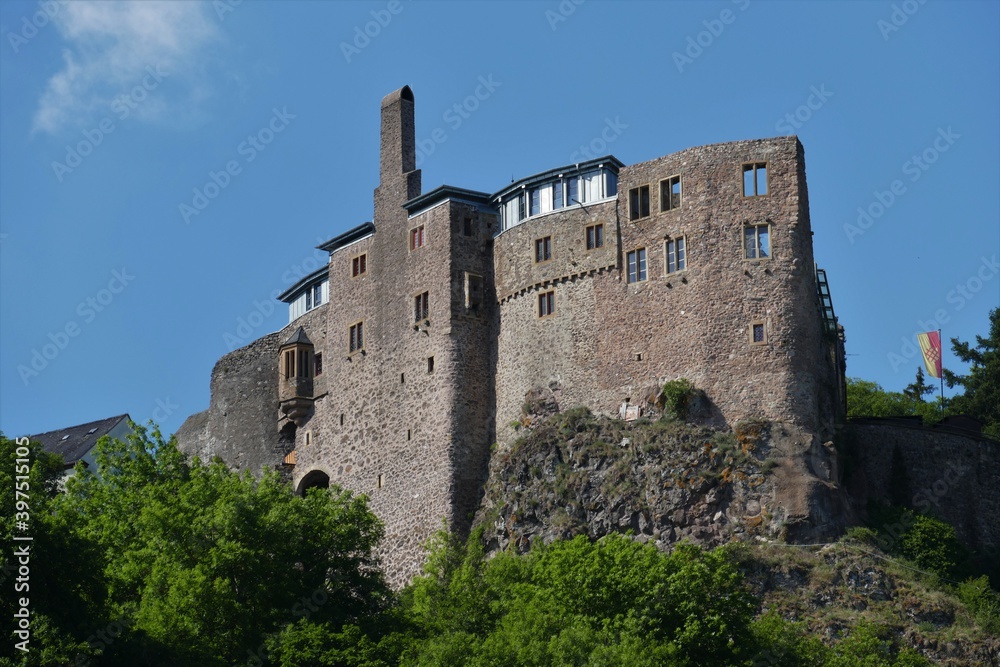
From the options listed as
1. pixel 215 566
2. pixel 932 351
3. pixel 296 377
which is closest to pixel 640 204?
pixel 296 377

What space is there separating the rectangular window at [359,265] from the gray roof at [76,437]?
80.7 feet

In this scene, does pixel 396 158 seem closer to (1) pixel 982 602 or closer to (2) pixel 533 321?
(2) pixel 533 321

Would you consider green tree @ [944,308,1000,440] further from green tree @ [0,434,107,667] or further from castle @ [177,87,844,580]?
green tree @ [0,434,107,667]

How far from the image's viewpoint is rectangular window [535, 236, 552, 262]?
81688mm

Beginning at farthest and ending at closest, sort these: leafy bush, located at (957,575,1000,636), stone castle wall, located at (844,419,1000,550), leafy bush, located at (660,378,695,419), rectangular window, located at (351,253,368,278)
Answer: rectangular window, located at (351,253,368,278)
stone castle wall, located at (844,419,1000,550)
leafy bush, located at (660,378,695,419)
leafy bush, located at (957,575,1000,636)

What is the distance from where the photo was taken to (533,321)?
81.4 meters

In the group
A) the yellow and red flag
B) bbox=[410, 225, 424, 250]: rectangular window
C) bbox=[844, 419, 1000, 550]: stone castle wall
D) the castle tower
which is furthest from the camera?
the yellow and red flag

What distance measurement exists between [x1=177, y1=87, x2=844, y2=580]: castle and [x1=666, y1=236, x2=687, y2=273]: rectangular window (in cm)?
6

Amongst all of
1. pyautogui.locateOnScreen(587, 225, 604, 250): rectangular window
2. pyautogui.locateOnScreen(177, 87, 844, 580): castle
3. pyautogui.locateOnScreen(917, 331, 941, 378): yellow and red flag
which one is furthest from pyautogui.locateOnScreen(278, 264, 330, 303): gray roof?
pyautogui.locateOnScreen(917, 331, 941, 378): yellow and red flag

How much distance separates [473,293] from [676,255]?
10283mm

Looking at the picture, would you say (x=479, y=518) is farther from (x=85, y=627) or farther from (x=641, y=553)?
(x=85, y=627)

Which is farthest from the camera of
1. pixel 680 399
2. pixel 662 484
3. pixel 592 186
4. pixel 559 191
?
pixel 559 191

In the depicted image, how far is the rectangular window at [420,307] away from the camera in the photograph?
8444 cm

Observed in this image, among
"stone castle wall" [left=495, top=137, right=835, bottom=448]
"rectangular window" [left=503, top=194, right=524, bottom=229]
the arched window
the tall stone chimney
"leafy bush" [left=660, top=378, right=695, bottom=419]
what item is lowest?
the arched window
